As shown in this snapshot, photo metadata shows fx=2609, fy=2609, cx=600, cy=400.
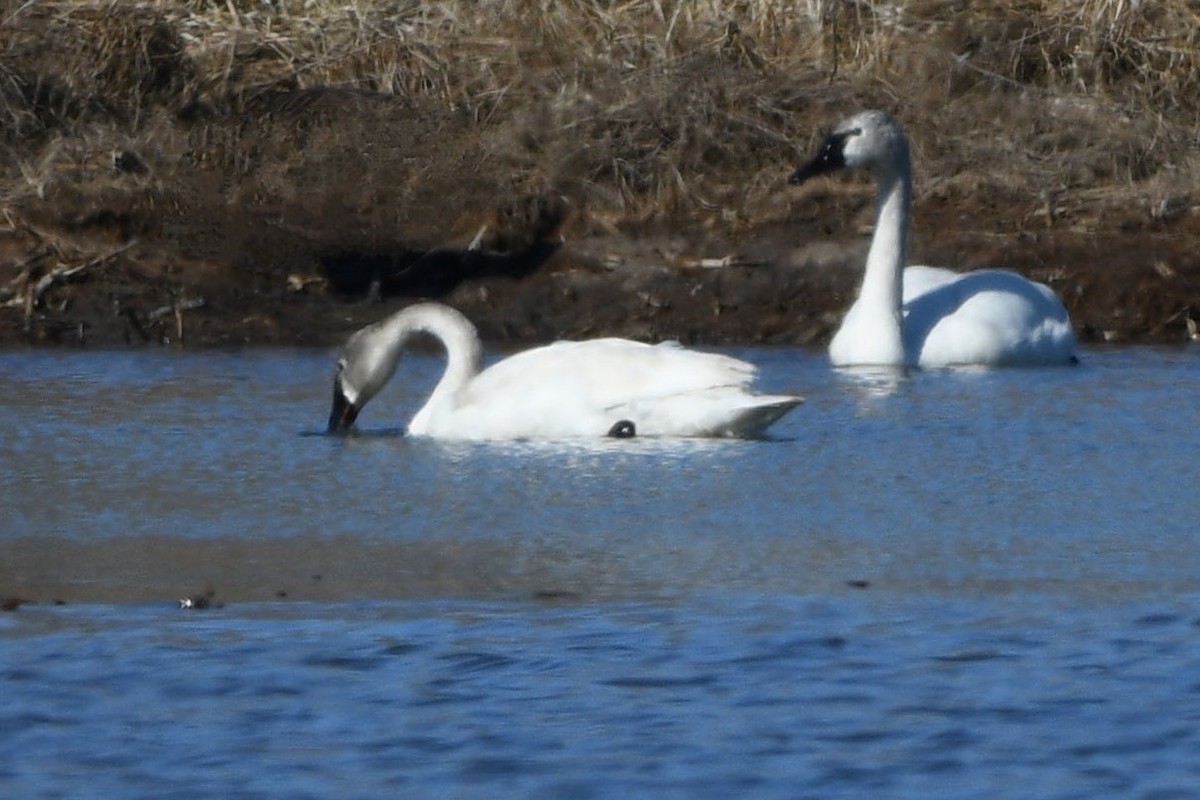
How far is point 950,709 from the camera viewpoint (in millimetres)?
4711

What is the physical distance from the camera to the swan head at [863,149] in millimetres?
11805

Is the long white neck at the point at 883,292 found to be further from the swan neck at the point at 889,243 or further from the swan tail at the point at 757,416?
the swan tail at the point at 757,416

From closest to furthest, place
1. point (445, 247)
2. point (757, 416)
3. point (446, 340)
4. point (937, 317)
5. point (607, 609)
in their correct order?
point (607, 609) → point (757, 416) → point (446, 340) → point (937, 317) → point (445, 247)

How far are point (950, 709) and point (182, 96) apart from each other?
31.4 feet

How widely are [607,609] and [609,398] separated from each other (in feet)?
8.58

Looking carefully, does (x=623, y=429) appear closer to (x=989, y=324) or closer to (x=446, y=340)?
(x=446, y=340)

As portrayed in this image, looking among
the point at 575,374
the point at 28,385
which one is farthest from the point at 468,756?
the point at 28,385

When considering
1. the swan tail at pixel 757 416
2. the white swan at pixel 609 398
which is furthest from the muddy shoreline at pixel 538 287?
the swan tail at pixel 757 416

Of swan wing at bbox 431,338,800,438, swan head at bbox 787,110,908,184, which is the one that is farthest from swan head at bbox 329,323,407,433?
swan head at bbox 787,110,908,184

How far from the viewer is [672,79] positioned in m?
13.3

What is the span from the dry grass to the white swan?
15.0 ft

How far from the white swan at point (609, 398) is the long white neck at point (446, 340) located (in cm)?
6

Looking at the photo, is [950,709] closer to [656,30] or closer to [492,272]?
[492,272]

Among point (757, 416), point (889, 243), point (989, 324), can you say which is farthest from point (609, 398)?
point (889, 243)
